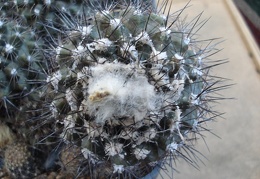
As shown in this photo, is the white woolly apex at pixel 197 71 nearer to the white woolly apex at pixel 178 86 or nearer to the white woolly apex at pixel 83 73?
the white woolly apex at pixel 178 86

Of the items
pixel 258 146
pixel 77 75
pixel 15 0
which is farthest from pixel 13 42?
pixel 258 146

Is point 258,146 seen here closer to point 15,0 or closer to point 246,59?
point 246,59

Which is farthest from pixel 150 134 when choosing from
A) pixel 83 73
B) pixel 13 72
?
pixel 13 72

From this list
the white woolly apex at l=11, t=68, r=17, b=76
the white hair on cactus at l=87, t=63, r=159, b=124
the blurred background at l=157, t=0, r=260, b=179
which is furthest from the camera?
the blurred background at l=157, t=0, r=260, b=179

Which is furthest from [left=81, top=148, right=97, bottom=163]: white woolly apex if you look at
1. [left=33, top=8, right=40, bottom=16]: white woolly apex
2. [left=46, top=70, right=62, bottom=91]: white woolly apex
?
[left=33, top=8, right=40, bottom=16]: white woolly apex

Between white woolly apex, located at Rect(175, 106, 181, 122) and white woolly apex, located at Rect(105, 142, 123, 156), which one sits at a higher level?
white woolly apex, located at Rect(175, 106, 181, 122)

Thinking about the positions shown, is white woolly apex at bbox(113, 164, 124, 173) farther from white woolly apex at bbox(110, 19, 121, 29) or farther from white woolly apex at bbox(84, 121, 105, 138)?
white woolly apex at bbox(110, 19, 121, 29)

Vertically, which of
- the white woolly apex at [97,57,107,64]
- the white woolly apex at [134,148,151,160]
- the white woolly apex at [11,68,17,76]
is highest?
the white woolly apex at [97,57,107,64]
